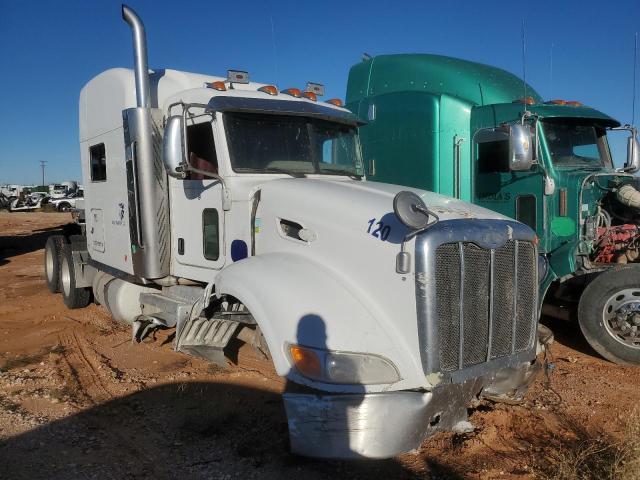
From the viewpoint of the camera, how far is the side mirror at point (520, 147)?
19.1 ft

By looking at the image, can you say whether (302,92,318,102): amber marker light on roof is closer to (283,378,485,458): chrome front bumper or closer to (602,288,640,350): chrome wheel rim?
(283,378,485,458): chrome front bumper

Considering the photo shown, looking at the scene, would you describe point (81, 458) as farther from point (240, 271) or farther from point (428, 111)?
point (428, 111)

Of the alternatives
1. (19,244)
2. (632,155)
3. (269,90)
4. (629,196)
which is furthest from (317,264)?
(19,244)

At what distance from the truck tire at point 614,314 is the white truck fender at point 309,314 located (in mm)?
3570

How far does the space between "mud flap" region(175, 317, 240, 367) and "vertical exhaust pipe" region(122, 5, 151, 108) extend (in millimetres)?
2395

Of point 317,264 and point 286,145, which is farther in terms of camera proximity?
point 286,145

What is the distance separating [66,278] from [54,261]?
76 centimetres

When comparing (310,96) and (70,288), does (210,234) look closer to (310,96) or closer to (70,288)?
(310,96)

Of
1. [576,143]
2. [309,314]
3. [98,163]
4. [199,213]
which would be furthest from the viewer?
[98,163]

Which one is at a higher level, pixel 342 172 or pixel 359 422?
pixel 342 172

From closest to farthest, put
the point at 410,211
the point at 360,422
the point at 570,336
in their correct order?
the point at 360,422 < the point at 410,211 < the point at 570,336

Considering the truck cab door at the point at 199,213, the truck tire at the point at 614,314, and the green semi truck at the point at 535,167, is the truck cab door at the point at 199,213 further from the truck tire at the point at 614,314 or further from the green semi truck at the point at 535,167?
the truck tire at the point at 614,314

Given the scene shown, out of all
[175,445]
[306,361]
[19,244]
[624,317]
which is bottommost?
[175,445]

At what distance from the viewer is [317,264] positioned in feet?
12.3
